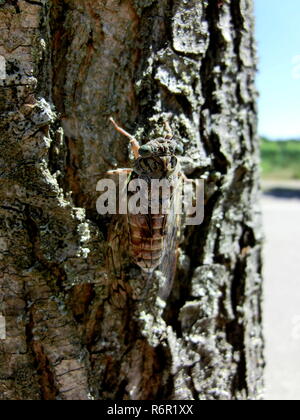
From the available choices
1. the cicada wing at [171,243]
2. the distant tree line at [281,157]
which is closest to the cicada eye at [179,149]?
the cicada wing at [171,243]

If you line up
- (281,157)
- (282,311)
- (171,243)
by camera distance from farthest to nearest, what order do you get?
(281,157) < (282,311) < (171,243)

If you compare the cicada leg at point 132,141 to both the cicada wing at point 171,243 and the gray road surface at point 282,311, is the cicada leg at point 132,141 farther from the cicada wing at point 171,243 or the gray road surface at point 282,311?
the gray road surface at point 282,311

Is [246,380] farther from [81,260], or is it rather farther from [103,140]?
[103,140]

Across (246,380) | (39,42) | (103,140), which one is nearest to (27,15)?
(39,42)

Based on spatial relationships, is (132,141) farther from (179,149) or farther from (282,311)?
(282,311)

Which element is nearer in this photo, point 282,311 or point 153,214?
point 153,214

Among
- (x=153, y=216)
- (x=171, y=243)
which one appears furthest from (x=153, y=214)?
(x=171, y=243)

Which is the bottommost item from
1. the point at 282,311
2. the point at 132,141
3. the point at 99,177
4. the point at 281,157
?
the point at 282,311

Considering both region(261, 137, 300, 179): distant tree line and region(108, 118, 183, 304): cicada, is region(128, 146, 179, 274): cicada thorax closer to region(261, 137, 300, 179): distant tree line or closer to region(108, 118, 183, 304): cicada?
region(108, 118, 183, 304): cicada
